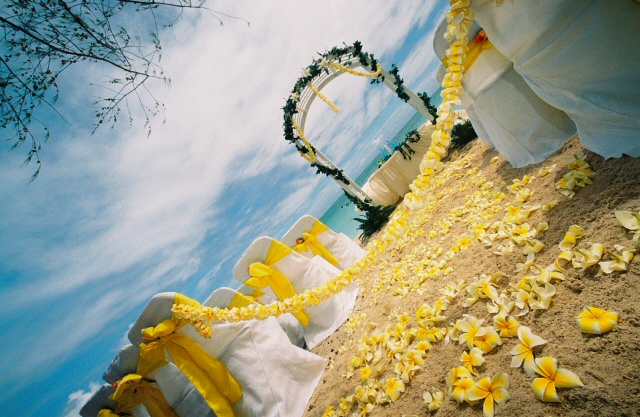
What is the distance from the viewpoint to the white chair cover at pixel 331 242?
5646 mm

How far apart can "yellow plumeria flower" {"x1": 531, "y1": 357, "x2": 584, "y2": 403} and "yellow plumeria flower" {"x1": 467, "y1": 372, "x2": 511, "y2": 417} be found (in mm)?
125

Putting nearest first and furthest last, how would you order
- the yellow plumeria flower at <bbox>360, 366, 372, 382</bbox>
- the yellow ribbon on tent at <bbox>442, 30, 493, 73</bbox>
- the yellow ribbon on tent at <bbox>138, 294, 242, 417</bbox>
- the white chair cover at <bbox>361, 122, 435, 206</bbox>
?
the yellow plumeria flower at <bbox>360, 366, 372, 382</bbox>
the yellow ribbon on tent at <bbox>442, 30, 493, 73</bbox>
the yellow ribbon on tent at <bbox>138, 294, 242, 417</bbox>
the white chair cover at <bbox>361, 122, 435, 206</bbox>

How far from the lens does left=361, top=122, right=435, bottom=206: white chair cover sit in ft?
24.7

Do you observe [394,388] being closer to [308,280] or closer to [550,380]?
[550,380]

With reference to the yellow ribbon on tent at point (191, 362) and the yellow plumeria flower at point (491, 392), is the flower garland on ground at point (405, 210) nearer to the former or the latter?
the yellow ribbon on tent at point (191, 362)

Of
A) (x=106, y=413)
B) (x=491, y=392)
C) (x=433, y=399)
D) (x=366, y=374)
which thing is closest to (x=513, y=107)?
(x=491, y=392)

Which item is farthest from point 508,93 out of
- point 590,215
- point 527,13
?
point 590,215

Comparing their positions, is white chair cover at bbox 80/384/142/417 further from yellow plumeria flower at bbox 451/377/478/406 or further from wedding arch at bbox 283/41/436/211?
wedding arch at bbox 283/41/436/211

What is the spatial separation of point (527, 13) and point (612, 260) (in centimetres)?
175

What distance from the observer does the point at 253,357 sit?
3133 millimetres

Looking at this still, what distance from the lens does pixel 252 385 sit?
2984 millimetres

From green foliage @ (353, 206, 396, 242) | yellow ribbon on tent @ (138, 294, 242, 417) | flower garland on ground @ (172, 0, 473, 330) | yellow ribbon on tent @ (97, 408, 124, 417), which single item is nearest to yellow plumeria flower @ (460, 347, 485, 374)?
flower garland on ground @ (172, 0, 473, 330)

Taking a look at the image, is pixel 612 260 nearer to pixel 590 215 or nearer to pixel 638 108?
pixel 590 215

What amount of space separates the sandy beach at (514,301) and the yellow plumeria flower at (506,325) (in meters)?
0.05
